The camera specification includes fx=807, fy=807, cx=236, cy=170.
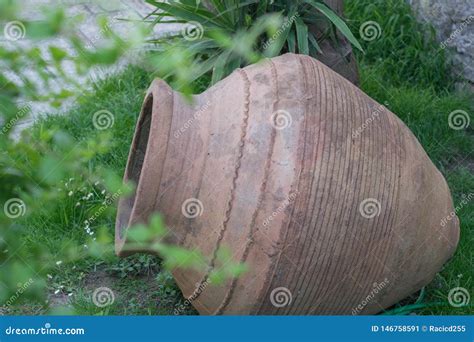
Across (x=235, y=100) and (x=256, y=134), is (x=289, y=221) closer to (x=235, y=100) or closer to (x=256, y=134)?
(x=256, y=134)

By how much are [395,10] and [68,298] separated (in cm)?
311

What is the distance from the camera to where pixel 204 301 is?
3.18 meters

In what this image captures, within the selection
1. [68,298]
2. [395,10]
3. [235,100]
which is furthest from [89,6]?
[235,100]
